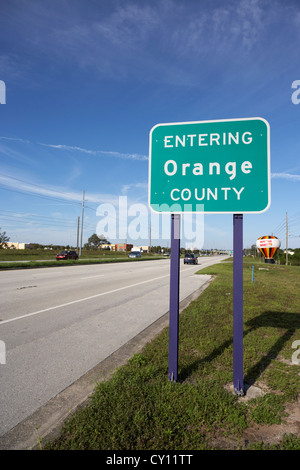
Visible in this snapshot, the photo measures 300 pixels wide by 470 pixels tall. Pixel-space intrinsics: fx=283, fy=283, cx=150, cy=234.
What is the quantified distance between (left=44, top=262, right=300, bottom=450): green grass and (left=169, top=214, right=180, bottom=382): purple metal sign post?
228mm

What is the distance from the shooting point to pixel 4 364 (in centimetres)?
419

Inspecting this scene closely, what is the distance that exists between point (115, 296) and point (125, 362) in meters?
5.99

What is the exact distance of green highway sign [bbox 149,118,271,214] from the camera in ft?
12.0

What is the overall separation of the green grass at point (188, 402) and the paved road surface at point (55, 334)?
73 cm

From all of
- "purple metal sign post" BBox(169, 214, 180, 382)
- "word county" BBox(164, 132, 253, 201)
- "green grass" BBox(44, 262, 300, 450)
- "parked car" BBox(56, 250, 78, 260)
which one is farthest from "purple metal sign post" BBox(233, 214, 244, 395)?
"parked car" BBox(56, 250, 78, 260)

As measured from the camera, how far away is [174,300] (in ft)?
12.3

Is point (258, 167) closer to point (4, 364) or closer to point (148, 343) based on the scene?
point (148, 343)

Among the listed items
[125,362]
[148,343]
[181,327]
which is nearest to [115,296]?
[181,327]

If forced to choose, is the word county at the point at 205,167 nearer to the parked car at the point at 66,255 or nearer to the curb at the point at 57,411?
the curb at the point at 57,411

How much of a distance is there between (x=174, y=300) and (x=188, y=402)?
117cm

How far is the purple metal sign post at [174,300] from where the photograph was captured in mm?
3643

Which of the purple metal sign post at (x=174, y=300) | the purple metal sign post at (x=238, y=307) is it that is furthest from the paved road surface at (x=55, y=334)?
the purple metal sign post at (x=238, y=307)

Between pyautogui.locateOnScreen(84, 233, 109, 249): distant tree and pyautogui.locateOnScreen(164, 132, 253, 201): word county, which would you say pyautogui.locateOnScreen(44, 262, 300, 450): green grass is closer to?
pyautogui.locateOnScreen(164, 132, 253, 201): word county

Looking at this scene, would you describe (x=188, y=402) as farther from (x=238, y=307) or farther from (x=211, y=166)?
(x=211, y=166)
